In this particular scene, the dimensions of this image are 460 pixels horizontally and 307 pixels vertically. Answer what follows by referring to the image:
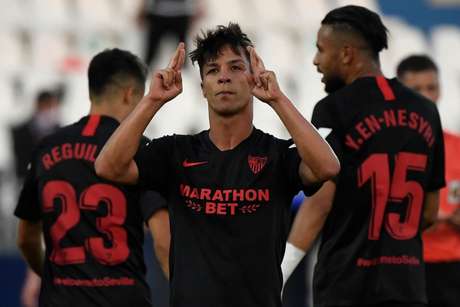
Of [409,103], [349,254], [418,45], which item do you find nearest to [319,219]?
[349,254]

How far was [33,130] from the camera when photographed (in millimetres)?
12734

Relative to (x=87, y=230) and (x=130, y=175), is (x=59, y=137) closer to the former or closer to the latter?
(x=87, y=230)

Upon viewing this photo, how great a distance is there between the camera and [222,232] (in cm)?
466

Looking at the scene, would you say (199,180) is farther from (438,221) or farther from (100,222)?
(438,221)

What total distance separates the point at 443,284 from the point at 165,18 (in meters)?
9.13

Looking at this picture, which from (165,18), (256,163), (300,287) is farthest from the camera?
(165,18)

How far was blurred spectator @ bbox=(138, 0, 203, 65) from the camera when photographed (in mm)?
14852

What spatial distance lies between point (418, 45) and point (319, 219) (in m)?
12.7

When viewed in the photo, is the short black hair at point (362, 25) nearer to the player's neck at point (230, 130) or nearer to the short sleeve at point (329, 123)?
the short sleeve at point (329, 123)

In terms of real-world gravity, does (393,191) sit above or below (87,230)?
above

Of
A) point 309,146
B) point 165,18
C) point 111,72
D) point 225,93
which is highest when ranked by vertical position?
point 165,18

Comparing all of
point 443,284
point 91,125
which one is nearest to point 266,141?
point 91,125

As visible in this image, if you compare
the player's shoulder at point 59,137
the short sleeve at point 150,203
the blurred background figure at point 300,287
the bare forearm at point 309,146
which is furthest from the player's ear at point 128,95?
the blurred background figure at point 300,287

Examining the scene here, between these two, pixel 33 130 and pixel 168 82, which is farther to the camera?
pixel 33 130
